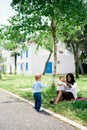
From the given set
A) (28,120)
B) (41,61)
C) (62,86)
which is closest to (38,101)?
(62,86)

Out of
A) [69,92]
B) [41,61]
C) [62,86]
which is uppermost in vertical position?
[62,86]

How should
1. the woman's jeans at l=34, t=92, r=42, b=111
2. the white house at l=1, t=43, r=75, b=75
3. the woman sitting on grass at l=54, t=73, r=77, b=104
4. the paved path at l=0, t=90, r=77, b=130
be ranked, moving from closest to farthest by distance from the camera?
the paved path at l=0, t=90, r=77, b=130, the woman's jeans at l=34, t=92, r=42, b=111, the woman sitting on grass at l=54, t=73, r=77, b=104, the white house at l=1, t=43, r=75, b=75

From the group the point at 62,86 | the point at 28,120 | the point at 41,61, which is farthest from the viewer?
the point at 41,61

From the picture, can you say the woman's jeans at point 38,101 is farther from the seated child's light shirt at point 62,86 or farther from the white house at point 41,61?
the white house at point 41,61

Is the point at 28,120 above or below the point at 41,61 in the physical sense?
above

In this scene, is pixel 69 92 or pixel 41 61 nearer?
pixel 69 92

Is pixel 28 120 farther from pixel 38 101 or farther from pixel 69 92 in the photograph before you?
pixel 69 92

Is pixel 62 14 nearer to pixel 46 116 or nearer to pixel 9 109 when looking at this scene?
pixel 9 109

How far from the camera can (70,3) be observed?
19.4 meters

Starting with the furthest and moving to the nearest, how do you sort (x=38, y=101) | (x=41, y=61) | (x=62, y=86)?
(x=41, y=61)
(x=62, y=86)
(x=38, y=101)

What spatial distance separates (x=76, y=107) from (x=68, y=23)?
9260 mm

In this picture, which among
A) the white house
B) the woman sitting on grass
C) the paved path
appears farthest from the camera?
the white house

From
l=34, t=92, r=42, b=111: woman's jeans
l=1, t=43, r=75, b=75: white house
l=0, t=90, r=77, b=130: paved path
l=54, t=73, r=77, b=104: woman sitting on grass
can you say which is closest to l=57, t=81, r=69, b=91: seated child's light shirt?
l=54, t=73, r=77, b=104: woman sitting on grass

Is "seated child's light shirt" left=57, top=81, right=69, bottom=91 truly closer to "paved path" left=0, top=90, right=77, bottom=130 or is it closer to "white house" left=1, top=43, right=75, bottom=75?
"paved path" left=0, top=90, right=77, bottom=130
